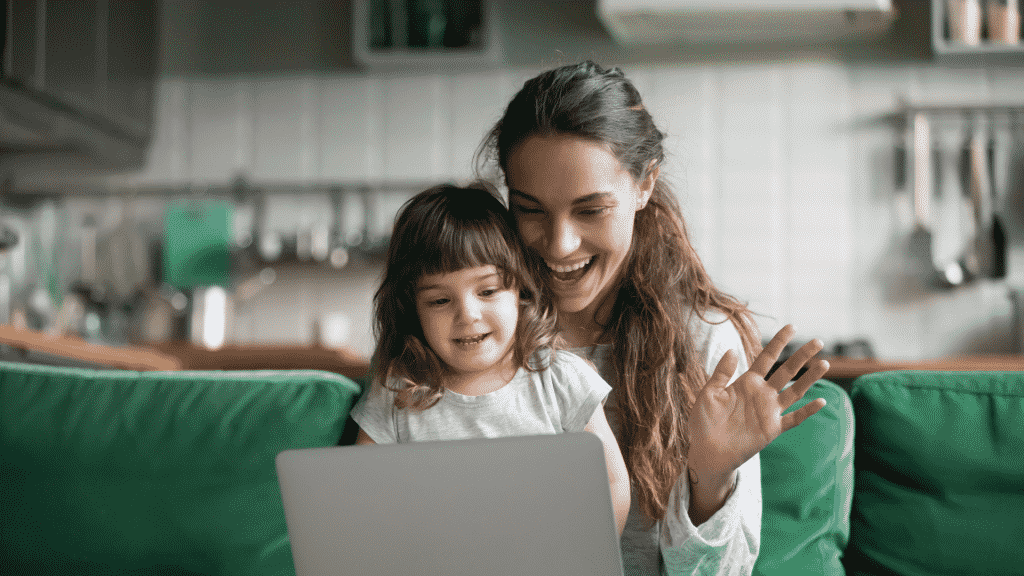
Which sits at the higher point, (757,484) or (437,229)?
(437,229)

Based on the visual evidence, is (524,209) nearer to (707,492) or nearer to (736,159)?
(707,492)

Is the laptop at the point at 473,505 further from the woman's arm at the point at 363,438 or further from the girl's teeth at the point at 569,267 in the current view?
the girl's teeth at the point at 569,267

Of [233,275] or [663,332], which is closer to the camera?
[663,332]

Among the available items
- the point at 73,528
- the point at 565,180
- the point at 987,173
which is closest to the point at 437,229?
the point at 565,180

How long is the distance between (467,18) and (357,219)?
862 mm

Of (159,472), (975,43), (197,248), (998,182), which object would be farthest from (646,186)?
(197,248)

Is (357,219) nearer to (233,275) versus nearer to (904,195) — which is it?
(233,275)

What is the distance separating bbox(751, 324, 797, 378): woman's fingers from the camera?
0.93m

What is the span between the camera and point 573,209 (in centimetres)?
120

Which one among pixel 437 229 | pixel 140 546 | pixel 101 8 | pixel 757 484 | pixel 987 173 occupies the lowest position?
pixel 140 546

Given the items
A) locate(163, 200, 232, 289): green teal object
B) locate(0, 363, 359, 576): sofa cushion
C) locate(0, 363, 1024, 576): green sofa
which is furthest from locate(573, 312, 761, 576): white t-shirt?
locate(163, 200, 232, 289): green teal object

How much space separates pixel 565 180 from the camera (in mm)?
1185

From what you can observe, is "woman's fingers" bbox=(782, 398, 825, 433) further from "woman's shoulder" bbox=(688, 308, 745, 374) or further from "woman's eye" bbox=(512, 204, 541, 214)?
"woman's eye" bbox=(512, 204, 541, 214)

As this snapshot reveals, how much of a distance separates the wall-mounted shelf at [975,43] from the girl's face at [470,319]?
8.10 feet
